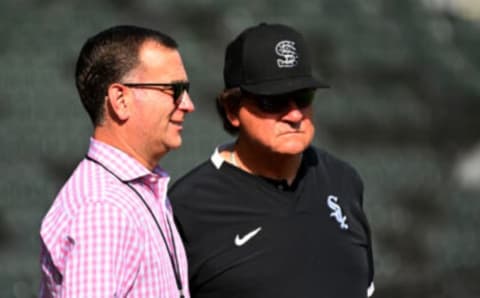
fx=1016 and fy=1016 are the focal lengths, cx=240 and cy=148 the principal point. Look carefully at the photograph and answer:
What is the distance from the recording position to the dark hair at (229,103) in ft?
9.82

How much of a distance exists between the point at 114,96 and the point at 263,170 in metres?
0.77

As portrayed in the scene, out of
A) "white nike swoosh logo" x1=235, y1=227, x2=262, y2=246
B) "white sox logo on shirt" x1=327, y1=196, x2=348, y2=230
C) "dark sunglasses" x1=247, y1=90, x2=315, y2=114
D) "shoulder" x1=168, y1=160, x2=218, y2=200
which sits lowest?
"white sox logo on shirt" x1=327, y1=196, x2=348, y2=230

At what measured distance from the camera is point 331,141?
6188 mm

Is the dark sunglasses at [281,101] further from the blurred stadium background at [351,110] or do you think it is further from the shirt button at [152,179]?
the blurred stadium background at [351,110]

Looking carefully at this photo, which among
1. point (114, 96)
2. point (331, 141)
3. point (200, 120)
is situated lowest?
point (331, 141)

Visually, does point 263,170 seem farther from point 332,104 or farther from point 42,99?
point 332,104

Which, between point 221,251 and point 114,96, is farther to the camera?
point 221,251

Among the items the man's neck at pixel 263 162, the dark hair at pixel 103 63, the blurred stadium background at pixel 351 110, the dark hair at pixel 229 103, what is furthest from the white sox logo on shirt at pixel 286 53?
the blurred stadium background at pixel 351 110

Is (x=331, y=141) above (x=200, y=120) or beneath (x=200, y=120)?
beneath

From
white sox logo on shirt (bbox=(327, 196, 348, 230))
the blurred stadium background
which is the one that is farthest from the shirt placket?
the blurred stadium background

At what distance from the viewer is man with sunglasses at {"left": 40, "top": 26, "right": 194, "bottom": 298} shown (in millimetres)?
2125

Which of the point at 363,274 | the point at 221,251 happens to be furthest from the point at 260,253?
the point at 363,274

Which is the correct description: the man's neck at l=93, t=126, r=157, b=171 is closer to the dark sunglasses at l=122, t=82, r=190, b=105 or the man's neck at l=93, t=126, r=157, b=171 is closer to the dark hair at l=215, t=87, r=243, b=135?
the dark sunglasses at l=122, t=82, r=190, b=105

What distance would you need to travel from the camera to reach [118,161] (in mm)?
2316
